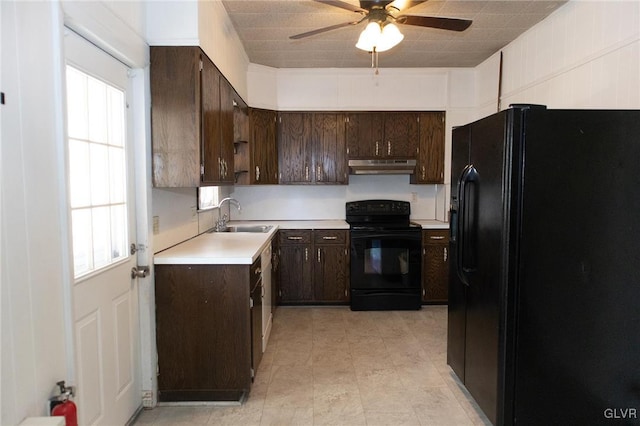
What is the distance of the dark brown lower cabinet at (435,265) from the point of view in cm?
445

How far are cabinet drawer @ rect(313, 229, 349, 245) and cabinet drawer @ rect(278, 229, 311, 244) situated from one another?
0.09 m

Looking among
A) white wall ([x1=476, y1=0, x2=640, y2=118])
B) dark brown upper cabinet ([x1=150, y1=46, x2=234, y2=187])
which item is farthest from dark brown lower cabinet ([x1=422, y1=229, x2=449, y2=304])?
dark brown upper cabinet ([x1=150, y1=46, x2=234, y2=187])

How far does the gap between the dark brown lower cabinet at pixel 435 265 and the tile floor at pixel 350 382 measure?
0.50 metres

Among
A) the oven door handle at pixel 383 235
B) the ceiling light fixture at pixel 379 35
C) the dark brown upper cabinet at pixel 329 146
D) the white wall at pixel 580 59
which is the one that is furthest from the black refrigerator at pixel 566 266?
the dark brown upper cabinet at pixel 329 146

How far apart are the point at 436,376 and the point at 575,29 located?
2733 mm

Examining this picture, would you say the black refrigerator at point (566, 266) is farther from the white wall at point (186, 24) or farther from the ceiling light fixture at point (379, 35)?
the white wall at point (186, 24)

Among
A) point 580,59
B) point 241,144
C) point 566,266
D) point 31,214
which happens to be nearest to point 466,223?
point 566,266

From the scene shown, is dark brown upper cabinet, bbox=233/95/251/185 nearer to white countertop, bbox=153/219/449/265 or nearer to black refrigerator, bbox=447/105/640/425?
white countertop, bbox=153/219/449/265

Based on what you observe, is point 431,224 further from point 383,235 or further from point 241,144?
point 241,144

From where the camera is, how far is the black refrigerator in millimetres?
1992

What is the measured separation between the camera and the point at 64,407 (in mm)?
1414

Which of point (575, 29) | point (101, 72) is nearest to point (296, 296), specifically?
point (101, 72)

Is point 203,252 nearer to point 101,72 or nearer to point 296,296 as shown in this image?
point 101,72

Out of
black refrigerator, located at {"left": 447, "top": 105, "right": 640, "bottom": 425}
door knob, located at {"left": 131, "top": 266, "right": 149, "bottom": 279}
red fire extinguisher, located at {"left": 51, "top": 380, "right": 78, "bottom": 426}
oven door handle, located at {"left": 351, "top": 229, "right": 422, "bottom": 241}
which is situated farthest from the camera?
oven door handle, located at {"left": 351, "top": 229, "right": 422, "bottom": 241}
